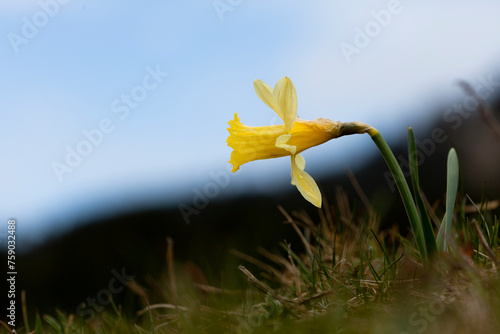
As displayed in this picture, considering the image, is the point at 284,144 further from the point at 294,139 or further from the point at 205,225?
the point at 205,225

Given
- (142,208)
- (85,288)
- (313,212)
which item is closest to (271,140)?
(313,212)

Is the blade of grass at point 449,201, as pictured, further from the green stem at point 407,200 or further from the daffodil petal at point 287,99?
the daffodil petal at point 287,99

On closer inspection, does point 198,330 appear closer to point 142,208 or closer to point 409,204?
point 409,204

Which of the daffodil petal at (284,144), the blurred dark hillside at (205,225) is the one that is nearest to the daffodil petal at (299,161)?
the daffodil petal at (284,144)

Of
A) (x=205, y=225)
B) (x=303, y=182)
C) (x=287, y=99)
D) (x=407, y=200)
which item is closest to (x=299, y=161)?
(x=303, y=182)

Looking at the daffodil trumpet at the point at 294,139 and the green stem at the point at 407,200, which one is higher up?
the daffodil trumpet at the point at 294,139

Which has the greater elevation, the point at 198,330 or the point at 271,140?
the point at 271,140

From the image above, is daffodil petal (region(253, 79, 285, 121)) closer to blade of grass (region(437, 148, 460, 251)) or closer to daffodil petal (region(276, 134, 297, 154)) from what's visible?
daffodil petal (region(276, 134, 297, 154))
